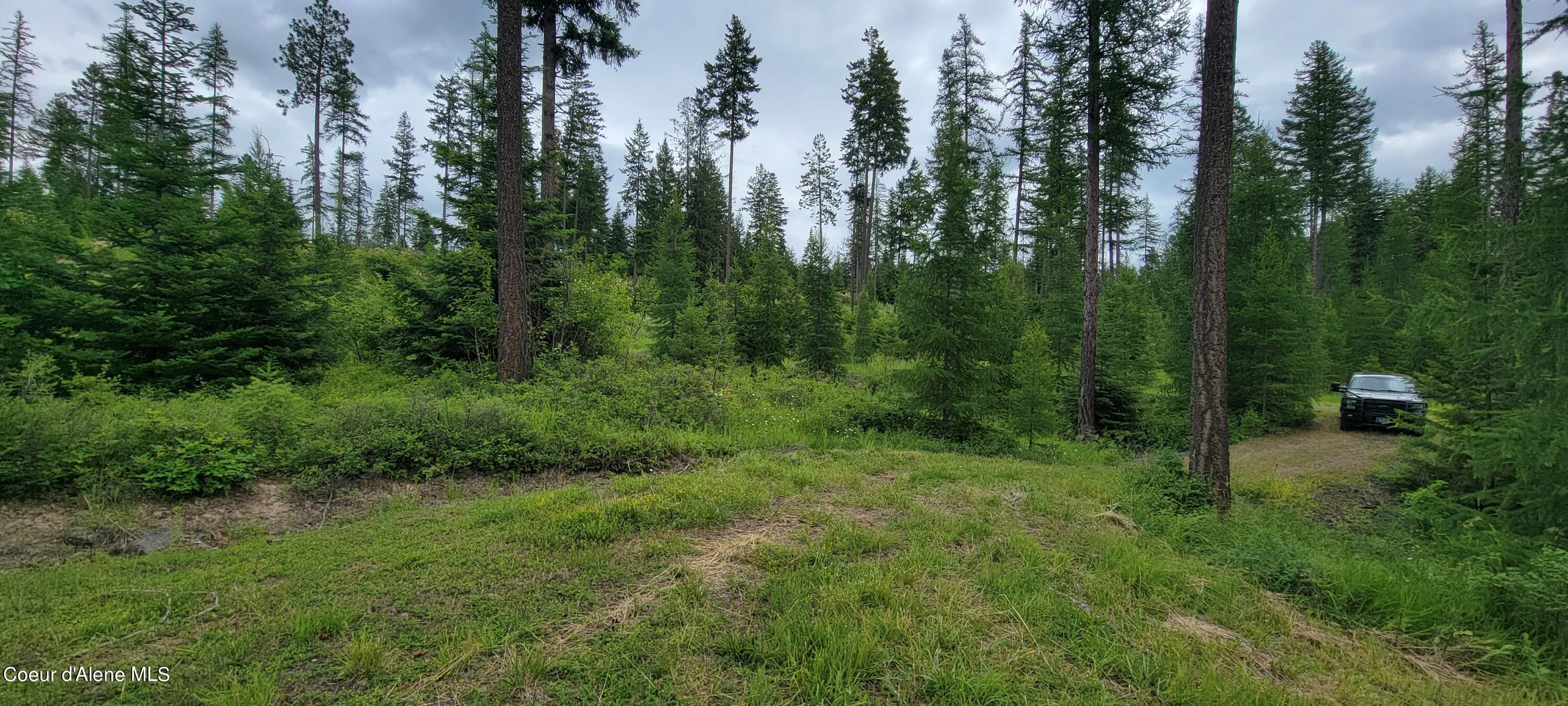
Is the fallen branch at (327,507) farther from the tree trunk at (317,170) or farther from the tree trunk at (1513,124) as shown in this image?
the tree trunk at (317,170)

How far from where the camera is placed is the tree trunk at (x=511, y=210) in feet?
30.3

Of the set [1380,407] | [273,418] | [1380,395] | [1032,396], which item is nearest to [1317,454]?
[1380,407]

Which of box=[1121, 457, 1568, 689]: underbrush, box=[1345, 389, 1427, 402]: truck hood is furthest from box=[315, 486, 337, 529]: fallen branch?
box=[1345, 389, 1427, 402]: truck hood

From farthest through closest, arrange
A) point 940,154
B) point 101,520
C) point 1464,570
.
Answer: point 940,154, point 101,520, point 1464,570

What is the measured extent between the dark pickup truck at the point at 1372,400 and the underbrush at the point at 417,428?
10015 mm

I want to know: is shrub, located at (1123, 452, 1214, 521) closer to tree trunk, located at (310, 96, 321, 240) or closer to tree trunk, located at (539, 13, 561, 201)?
tree trunk, located at (539, 13, 561, 201)

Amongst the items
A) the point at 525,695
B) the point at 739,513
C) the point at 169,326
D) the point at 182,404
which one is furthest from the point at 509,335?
the point at 525,695

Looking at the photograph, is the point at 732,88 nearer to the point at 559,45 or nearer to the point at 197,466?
the point at 559,45

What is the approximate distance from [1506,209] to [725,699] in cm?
1327

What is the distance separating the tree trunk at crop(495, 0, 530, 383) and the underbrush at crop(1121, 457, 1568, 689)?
31.7ft

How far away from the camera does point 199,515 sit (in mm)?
4652

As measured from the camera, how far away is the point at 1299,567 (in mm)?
Answer: 3986

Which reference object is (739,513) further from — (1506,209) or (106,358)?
(1506,209)

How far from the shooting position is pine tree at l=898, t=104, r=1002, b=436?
370 inches
